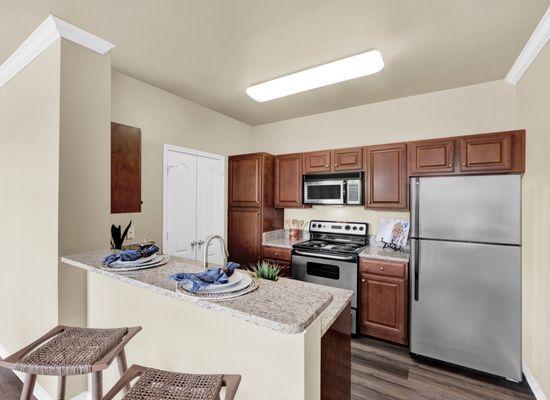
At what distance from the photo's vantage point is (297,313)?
96 centimetres

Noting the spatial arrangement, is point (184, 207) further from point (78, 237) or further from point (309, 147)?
point (309, 147)

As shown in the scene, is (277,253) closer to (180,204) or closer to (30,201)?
(180,204)

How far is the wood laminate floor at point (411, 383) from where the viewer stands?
2062 mm

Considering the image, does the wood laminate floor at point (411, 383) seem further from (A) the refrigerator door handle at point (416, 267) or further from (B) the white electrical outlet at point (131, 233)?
(B) the white electrical outlet at point (131, 233)

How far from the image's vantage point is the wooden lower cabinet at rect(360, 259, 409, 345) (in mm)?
2691

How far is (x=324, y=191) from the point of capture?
3434mm

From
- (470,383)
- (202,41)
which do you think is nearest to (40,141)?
(202,41)

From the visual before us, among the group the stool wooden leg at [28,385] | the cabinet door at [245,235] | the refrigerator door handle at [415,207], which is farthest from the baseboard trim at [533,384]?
the stool wooden leg at [28,385]

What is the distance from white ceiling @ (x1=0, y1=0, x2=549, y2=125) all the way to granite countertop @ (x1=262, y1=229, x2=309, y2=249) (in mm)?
1875

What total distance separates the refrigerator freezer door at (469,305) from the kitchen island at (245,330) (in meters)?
1.37

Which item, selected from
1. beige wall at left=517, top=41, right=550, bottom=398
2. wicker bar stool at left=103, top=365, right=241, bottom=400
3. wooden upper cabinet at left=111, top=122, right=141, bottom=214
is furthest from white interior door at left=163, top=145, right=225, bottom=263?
beige wall at left=517, top=41, right=550, bottom=398

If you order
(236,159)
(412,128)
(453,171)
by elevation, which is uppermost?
(412,128)

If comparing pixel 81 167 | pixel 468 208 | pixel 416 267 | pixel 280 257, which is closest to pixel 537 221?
pixel 468 208

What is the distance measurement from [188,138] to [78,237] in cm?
173
